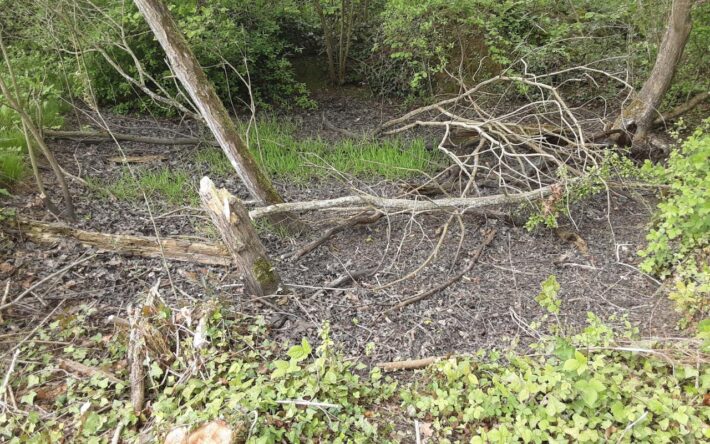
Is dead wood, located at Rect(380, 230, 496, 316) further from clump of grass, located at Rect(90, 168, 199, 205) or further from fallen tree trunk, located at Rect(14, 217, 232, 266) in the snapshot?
clump of grass, located at Rect(90, 168, 199, 205)

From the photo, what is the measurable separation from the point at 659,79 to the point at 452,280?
313cm

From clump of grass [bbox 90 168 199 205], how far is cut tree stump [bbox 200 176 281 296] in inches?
51.7

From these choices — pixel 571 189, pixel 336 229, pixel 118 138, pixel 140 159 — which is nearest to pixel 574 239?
pixel 571 189

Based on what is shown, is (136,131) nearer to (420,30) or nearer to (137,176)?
(137,176)

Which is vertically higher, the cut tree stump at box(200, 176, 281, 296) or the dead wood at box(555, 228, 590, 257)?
the cut tree stump at box(200, 176, 281, 296)

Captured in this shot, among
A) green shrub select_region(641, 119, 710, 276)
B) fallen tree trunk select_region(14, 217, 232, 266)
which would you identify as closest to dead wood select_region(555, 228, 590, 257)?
green shrub select_region(641, 119, 710, 276)

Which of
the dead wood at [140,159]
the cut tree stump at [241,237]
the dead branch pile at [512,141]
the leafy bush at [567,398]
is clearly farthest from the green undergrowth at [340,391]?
the dead wood at [140,159]

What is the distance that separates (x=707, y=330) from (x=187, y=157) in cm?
468

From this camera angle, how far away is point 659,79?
180 inches

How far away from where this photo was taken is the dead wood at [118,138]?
194 inches

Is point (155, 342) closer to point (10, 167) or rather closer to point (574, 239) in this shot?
point (10, 167)

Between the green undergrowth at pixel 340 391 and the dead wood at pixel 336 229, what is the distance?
1.01 metres

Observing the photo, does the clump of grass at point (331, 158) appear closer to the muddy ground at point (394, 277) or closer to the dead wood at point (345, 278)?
the muddy ground at point (394, 277)

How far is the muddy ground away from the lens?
301cm
